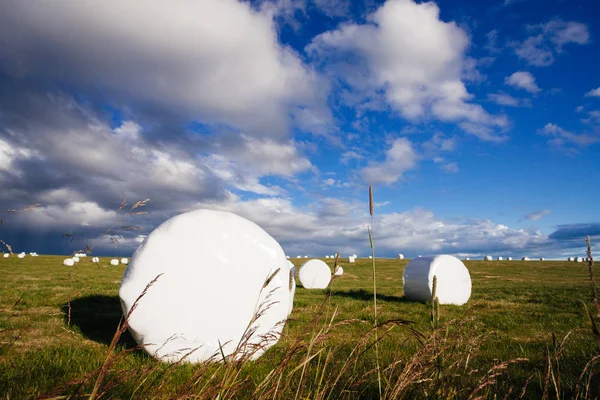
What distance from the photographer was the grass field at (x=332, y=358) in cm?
198

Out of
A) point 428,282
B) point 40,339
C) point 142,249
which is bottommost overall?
point 40,339

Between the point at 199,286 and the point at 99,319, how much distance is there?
411 cm

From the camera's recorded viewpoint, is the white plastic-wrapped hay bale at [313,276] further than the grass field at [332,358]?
Yes

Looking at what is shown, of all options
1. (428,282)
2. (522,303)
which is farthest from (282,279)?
(522,303)

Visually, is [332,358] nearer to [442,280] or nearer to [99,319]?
[99,319]

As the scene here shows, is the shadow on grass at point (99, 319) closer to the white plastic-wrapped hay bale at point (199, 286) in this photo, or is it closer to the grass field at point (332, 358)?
the grass field at point (332, 358)

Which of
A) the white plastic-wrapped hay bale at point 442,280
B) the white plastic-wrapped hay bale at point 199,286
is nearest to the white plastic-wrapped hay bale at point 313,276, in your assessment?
the white plastic-wrapped hay bale at point 442,280

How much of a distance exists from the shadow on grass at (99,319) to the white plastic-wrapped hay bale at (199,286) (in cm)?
67

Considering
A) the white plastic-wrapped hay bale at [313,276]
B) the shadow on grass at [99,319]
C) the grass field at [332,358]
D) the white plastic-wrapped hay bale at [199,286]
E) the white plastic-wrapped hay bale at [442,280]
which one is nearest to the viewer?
the grass field at [332,358]

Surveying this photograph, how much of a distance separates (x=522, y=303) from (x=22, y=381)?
45.6 ft

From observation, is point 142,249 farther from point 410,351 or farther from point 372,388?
point 410,351

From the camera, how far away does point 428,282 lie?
40.6 feet

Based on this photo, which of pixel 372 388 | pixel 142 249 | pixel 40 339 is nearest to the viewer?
pixel 372 388

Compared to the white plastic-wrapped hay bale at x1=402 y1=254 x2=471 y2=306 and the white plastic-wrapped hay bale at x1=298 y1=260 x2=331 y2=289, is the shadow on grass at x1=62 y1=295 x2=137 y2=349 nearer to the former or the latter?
the white plastic-wrapped hay bale at x1=402 y1=254 x2=471 y2=306
